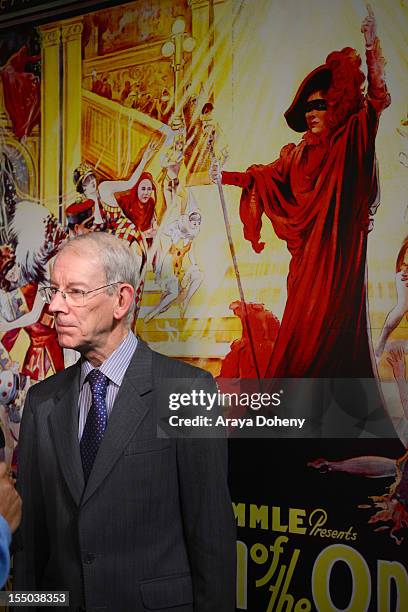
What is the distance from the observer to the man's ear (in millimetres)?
2127

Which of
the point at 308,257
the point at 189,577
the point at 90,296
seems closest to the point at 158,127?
the point at 308,257

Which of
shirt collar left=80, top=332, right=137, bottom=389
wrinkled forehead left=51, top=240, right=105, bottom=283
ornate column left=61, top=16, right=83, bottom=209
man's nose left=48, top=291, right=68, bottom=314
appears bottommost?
shirt collar left=80, top=332, right=137, bottom=389

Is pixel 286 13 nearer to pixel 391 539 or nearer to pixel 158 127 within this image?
pixel 158 127

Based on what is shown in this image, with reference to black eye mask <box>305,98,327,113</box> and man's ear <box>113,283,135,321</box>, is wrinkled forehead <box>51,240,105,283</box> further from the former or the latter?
black eye mask <box>305,98,327,113</box>

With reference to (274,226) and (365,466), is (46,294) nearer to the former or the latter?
(274,226)

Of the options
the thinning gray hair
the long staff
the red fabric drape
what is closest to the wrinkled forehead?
the thinning gray hair

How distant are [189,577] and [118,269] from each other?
903mm

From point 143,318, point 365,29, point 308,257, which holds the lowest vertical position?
point 143,318

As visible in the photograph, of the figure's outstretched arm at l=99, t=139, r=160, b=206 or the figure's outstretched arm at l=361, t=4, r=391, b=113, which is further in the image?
the figure's outstretched arm at l=99, t=139, r=160, b=206

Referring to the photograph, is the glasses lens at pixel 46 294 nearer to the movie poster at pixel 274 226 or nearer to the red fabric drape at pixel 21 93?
the movie poster at pixel 274 226

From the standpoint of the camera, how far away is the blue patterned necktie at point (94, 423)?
6.68 feet

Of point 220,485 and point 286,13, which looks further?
point 286,13

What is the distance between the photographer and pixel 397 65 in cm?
237

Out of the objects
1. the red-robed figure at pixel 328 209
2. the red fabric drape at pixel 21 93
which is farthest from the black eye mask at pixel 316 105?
the red fabric drape at pixel 21 93
